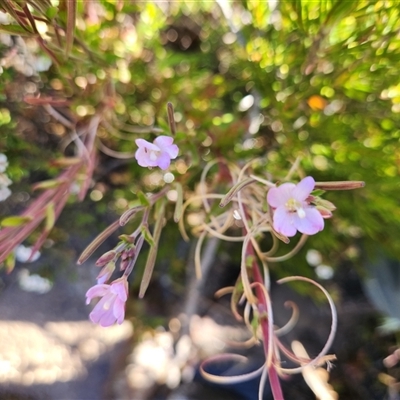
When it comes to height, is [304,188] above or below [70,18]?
below

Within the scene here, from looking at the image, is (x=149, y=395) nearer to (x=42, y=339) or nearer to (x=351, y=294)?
(x=42, y=339)

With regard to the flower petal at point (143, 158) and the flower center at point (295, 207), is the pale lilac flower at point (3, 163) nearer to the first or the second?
the flower petal at point (143, 158)

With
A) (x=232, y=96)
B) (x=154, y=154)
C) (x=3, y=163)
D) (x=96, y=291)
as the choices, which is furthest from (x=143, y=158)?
(x=232, y=96)

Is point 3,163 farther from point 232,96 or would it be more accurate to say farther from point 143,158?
point 232,96

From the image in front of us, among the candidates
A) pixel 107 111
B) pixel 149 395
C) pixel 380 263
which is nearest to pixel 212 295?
pixel 149 395

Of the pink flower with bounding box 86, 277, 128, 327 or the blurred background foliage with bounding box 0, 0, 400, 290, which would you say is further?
the blurred background foliage with bounding box 0, 0, 400, 290

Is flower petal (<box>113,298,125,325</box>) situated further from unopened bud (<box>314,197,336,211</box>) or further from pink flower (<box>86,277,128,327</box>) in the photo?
unopened bud (<box>314,197,336,211</box>)

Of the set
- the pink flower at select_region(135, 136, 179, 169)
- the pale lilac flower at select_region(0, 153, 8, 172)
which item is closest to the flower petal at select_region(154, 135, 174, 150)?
the pink flower at select_region(135, 136, 179, 169)
